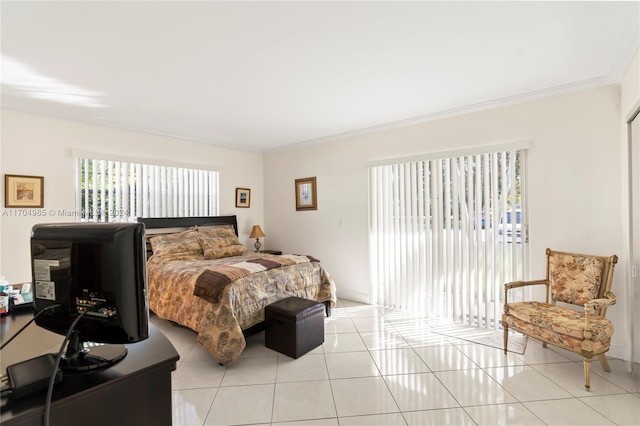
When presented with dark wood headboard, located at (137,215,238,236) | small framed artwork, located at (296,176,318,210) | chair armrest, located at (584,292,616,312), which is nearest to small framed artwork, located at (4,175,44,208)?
dark wood headboard, located at (137,215,238,236)

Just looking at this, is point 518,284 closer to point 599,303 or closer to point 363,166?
point 599,303

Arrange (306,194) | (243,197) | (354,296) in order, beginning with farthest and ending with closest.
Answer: (243,197) → (306,194) → (354,296)

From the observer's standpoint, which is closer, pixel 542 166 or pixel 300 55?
pixel 300 55

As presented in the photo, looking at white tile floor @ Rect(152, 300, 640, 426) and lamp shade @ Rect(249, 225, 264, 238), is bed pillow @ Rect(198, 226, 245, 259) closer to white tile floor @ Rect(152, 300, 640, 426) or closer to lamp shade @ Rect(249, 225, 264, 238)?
lamp shade @ Rect(249, 225, 264, 238)

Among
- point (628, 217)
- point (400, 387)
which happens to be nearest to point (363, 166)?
point (628, 217)

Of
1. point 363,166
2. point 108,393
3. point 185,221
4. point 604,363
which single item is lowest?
point 604,363

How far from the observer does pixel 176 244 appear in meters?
3.91

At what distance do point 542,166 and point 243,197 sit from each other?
4.38 m

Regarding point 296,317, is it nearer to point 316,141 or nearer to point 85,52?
point 85,52

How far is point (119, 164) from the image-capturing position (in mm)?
3926

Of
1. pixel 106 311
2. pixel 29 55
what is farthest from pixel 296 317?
pixel 29 55

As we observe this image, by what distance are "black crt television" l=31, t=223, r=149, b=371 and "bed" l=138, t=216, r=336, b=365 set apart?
1.69 meters

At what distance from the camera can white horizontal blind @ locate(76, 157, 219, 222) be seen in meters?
3.70

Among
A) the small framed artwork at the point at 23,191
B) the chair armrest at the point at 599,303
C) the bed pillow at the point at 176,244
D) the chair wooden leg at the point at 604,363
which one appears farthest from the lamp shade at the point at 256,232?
the chair wooden leg at the point at 604,363
